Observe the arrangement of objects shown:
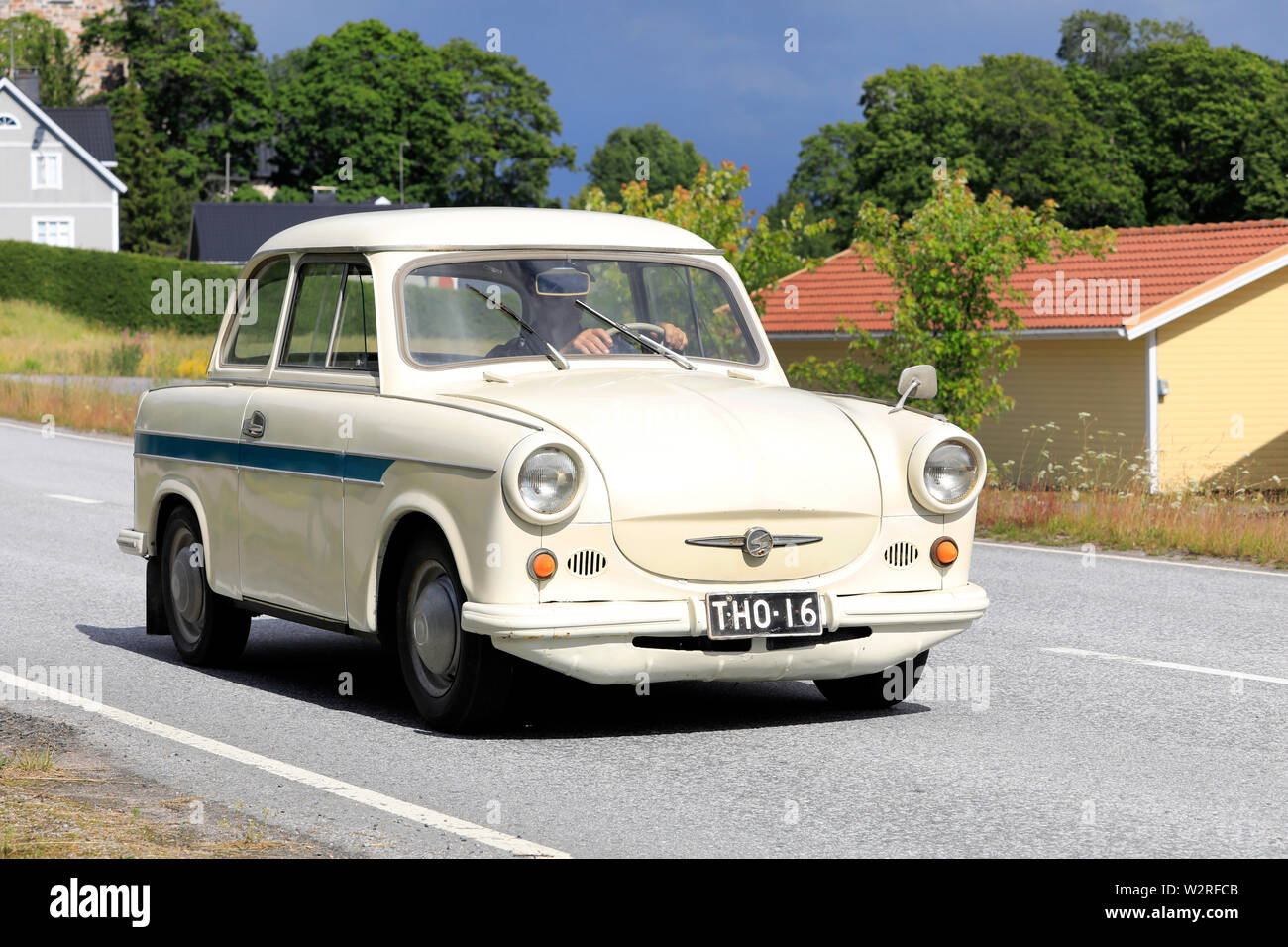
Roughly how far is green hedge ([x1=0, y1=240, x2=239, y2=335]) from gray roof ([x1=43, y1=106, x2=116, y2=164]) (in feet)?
82.1

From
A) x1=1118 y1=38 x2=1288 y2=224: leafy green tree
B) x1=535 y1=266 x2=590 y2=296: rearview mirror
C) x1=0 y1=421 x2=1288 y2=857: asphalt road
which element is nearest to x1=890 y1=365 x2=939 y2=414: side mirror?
x1=0 y1=421 x2=1288 y2=857: asphalt road

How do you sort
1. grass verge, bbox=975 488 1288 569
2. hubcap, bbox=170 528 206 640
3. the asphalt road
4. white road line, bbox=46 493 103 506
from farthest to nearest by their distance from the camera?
white road line, bbox=46 493 103 506 < grass verge, bbox=975 488 1288 569 < hubcap, bbox=170 528 206 640 < the asphalt road

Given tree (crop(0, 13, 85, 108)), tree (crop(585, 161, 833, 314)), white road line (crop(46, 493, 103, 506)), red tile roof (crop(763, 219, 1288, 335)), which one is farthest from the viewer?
tree (crop(0, 13, 85, 108))

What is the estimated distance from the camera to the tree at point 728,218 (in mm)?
30969

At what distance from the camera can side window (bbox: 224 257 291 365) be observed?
8.88 m

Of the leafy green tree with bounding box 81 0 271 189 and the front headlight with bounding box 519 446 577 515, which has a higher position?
the leafy green tree with bounding box 81 0 271 189

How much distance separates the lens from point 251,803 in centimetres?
616

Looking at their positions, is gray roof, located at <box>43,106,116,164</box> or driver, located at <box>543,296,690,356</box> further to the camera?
gray roof, located at <box>43,106,116,164</box>

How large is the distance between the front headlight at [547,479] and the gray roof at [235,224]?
267ft

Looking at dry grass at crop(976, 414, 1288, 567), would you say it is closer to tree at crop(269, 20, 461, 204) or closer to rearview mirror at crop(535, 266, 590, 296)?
rearview mirror at crop(535, 266, 590, 296)

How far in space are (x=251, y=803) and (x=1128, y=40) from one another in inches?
3573

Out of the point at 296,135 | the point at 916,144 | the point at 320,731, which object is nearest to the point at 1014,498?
the point at 320,731

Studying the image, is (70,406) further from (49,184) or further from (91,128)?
(91,128)

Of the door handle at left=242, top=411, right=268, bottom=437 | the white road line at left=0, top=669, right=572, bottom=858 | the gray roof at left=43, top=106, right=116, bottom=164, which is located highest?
the gray roof at left=43, top=106, right=116, bottom=164
